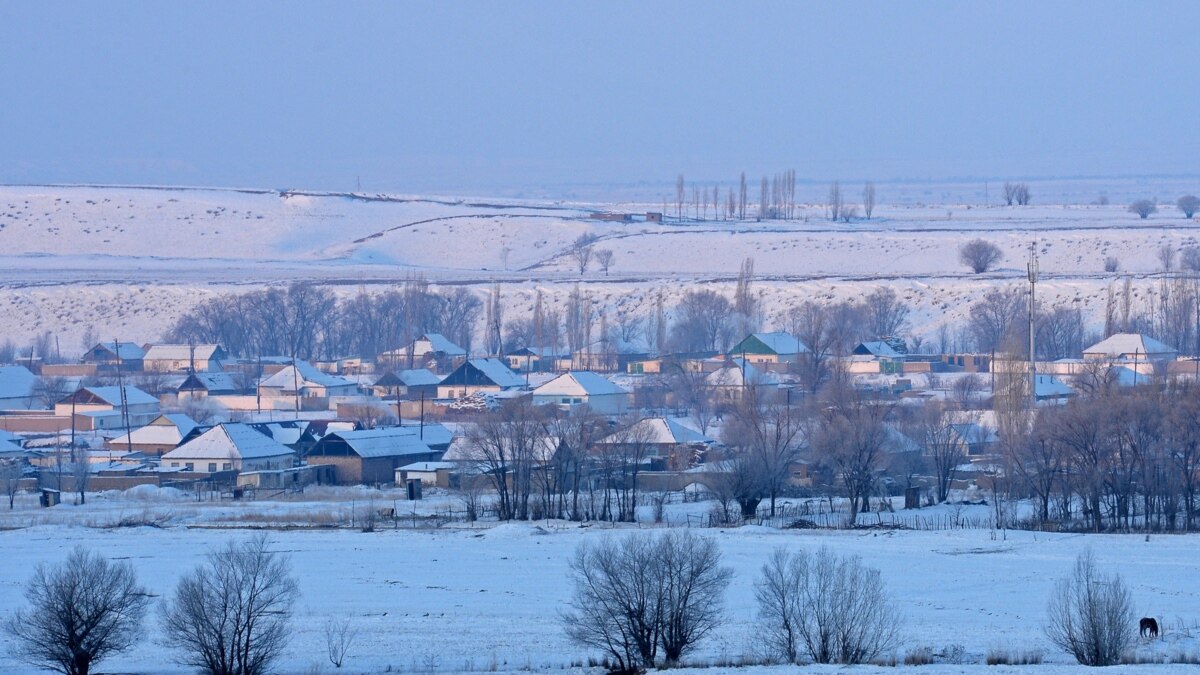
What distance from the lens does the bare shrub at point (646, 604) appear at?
13.8 metres

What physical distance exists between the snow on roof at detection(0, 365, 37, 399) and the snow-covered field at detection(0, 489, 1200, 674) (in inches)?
779

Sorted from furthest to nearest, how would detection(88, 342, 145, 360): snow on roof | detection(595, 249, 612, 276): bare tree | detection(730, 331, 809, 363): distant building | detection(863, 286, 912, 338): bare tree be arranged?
detection(595, 249, 612, 276): bare tree → detection(863, 286, 912, 338): bare tree → detection(88, 342, 145, 360): snow on roof → detection(730, 331, 809, 363): distant building

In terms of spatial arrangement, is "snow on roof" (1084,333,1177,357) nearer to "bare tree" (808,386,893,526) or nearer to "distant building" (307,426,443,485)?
"bare tree" (808,386,893,526)

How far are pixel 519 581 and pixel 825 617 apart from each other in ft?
19.0

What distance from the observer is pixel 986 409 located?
36531 mm

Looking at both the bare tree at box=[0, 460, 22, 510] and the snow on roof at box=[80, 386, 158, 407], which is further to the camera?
the snow on roof at box=[80, 386, 158, 407]

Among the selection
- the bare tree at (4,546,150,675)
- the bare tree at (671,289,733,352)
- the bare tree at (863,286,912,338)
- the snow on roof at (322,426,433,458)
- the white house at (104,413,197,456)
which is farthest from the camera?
the bare tree at (863,286,912,338)

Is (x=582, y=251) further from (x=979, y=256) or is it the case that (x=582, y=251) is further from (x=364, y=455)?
(x=364, y=455)

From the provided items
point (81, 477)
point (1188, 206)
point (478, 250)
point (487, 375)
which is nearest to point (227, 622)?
point (81, 477)

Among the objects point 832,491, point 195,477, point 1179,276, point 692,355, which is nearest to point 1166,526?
point 832,491

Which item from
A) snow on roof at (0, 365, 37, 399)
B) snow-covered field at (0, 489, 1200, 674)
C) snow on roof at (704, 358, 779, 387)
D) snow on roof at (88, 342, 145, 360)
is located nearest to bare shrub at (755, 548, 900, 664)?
snow-covered field at (0, 489, 1200, 674)

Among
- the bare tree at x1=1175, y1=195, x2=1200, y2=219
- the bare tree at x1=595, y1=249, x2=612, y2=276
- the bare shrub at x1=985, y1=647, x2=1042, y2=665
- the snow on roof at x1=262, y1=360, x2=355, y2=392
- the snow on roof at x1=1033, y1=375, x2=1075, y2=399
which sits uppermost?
the bare tree at x1=1175, y1=195, x2=1200, y2=219

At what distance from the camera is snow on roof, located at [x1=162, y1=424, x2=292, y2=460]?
108 feet

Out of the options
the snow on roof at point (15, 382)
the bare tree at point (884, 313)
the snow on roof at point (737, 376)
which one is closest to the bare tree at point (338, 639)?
the snow on roof at point (737, 376)
